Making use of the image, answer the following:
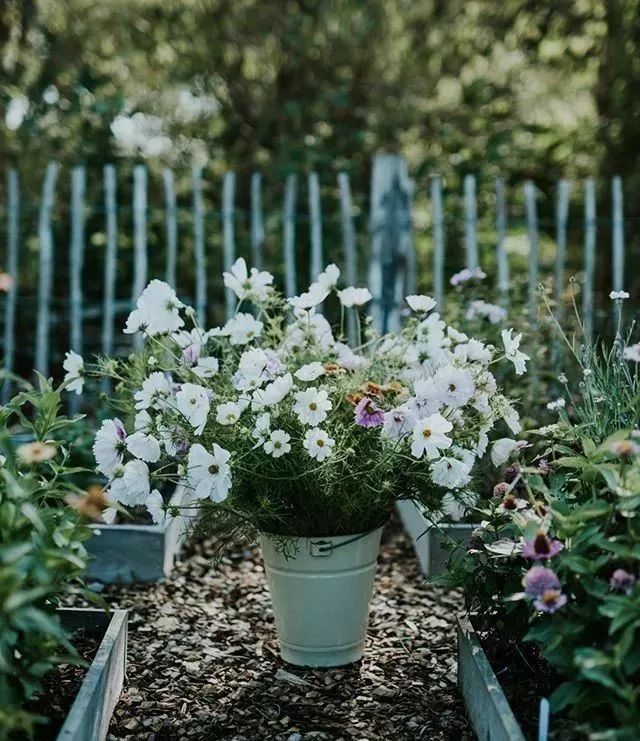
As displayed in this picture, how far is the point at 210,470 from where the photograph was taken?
84.6 inches

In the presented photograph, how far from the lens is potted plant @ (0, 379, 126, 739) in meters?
1.57

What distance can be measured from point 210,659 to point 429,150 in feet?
13.8

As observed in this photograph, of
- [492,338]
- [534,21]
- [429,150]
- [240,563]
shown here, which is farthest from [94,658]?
[534,21]

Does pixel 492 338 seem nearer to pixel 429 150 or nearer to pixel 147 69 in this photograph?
pixel 429 150

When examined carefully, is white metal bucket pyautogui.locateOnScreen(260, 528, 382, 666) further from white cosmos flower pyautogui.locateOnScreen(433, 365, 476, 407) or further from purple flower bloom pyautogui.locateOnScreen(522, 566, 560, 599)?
purple flower bloom pyautogui.locateOnScreen(522, 566, 560, 599)

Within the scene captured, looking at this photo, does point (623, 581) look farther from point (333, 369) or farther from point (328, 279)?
point (328, 279)

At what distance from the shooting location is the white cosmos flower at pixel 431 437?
2.12 metres

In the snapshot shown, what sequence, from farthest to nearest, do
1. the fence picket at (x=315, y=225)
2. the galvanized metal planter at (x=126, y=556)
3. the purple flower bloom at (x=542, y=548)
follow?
the fence picket at (x=315, y=225) < the galvanized metal planter at (x=126, y=556) < the purple flower bloom at (x=542, y=548)

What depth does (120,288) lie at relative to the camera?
5.50 meters

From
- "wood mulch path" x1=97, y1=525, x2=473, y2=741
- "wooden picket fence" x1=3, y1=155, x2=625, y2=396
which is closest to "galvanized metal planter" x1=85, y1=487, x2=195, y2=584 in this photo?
"wood mulch path" x1=97, y1=525, x2=473, y2=741

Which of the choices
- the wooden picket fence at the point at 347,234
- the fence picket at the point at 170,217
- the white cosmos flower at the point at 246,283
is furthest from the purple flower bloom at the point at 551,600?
the fence picket at the point at 170,217

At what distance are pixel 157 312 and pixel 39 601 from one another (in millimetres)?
763

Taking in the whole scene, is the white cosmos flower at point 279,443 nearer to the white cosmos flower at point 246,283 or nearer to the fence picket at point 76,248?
the white cosmos flower at point 246,283

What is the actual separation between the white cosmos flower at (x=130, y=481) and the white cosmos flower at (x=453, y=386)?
2.32 ft
